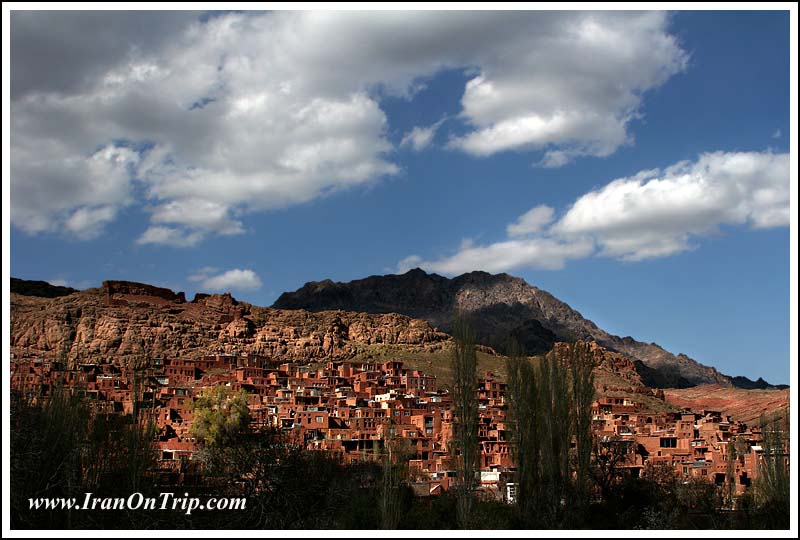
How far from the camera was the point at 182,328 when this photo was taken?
85500 mm

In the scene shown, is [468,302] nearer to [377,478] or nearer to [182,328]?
[182,328]

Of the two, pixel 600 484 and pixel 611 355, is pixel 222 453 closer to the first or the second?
pixel 600 484

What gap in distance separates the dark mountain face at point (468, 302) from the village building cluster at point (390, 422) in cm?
10466

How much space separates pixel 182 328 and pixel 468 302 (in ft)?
333

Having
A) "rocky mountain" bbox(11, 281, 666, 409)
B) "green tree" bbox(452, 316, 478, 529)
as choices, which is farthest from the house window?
"rocky mountain" bbox(11, 281, 666, 409)

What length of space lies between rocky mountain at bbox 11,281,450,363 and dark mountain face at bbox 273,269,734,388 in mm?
67288

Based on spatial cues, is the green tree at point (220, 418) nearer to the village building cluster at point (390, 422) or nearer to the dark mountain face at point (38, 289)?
the village building cluster at point (390, 422)

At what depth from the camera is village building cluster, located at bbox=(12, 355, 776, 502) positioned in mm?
28641

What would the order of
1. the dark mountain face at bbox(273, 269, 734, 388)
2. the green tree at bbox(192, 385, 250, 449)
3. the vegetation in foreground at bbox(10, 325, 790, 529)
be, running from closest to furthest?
the vegetation in foreground at bbox(10, 325, 790, 529)
the green tree at bbox(192, 385, 250, 449)
the dark mountain face at bbox(273, 269, 734, 388)

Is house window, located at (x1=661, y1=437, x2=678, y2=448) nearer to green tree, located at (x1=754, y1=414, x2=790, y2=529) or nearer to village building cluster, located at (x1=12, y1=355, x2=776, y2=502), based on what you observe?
village building cluster, located at (x1=12, y1=355, x2=776, y2=502)

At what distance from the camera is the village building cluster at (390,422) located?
2864cm

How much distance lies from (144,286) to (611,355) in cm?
5702

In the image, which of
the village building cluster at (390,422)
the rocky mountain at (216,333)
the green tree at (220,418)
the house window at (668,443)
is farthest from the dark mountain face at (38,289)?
the house window at (668,443)

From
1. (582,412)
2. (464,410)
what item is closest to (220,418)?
(464,410)
